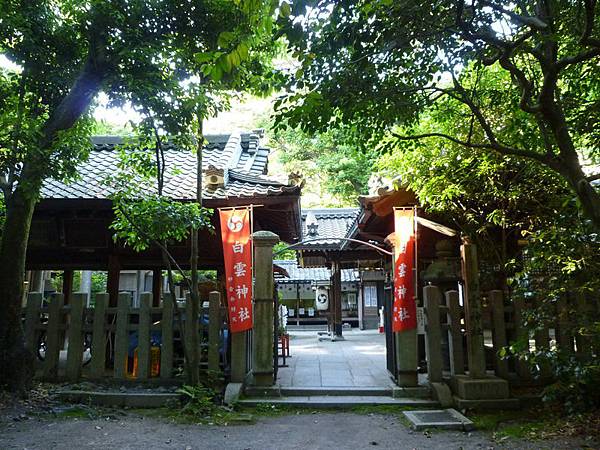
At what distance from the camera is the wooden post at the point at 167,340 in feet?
25.0

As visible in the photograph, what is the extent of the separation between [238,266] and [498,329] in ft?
13.8

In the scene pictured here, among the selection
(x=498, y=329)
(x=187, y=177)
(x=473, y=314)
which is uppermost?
(x=187, y=177)

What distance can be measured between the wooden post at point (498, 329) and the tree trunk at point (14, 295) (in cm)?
710

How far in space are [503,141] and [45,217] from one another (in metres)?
8.84

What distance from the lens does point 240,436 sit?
5.66 metres

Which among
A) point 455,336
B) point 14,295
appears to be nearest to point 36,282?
point 14,295

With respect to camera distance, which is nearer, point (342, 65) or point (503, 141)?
point (342, 65)

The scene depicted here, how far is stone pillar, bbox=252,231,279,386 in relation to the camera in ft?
24.7

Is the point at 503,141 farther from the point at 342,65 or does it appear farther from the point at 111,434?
the point at 111,434

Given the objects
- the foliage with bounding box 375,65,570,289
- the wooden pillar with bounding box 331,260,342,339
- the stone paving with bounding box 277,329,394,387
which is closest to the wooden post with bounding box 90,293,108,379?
the stone paving with bounding box 277,329,394,387

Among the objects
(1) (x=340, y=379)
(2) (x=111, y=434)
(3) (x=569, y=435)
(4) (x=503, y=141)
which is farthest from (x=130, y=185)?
(3) (x=569, y=435)

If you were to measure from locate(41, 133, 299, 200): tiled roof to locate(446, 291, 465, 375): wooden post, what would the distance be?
3285 mm

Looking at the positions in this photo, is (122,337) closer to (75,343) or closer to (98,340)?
(98,340)

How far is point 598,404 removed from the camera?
228 inches
